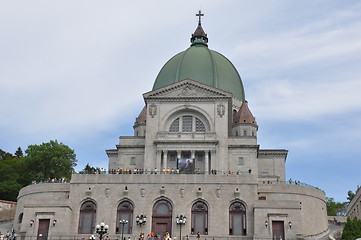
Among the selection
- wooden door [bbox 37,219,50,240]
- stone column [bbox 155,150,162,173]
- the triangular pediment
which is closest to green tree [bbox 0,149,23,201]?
stone column [bbox 155,150,162,173]

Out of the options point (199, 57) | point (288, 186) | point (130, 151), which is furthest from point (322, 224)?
point (199, 57)

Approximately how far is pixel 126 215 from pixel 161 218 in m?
3.76

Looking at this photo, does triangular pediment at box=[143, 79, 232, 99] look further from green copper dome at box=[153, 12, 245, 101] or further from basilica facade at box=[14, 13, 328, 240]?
green copper dome at box=[153, 12, 245, 101]

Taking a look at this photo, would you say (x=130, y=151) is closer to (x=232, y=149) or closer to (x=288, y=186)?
(x=232, y=149)

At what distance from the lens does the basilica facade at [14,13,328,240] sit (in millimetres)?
53156

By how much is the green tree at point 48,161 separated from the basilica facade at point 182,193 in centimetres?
1027

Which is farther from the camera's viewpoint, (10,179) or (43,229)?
(10,179)

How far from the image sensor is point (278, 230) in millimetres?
52125

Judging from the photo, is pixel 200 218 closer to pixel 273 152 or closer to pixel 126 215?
pixel 126 215

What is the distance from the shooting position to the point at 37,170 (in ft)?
259

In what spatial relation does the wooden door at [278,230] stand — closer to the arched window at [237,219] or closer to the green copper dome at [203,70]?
the arched window at [237,219]

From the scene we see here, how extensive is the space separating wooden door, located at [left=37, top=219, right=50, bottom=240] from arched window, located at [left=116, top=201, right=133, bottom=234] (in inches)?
283

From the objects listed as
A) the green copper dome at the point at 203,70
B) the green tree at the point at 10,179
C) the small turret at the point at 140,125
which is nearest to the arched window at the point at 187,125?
the green copper dome at the point at 203,70

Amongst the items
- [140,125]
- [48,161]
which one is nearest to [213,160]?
[140,125]
